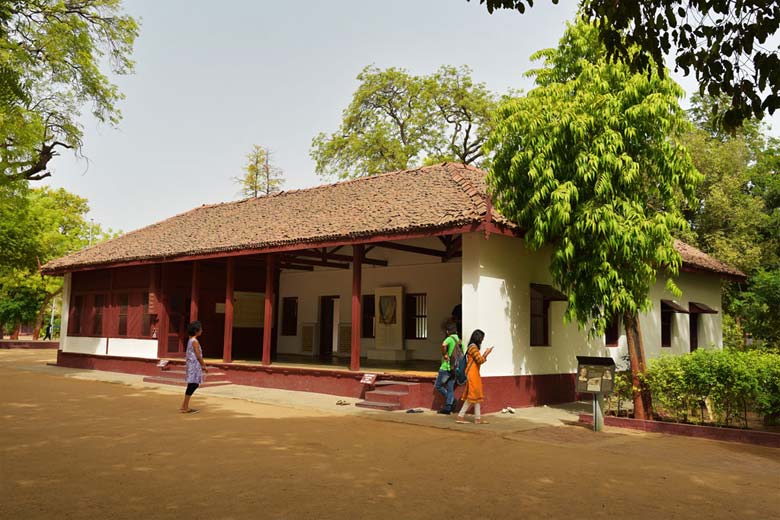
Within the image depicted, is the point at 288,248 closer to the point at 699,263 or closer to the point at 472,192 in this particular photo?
the point at 472,192

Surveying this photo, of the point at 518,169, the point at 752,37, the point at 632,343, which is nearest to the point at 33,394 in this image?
the point at 518,169

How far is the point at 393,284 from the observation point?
56.0 ft

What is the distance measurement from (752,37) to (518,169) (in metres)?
5.51

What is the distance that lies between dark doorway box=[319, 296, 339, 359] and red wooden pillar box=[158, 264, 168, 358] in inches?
175

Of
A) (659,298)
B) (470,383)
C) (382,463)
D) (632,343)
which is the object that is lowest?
(382,463)

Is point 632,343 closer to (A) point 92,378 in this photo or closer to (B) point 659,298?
(B) point 659,298

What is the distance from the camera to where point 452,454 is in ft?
25.2

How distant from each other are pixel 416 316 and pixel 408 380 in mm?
4894

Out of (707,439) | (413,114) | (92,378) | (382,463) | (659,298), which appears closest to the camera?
(382,463)

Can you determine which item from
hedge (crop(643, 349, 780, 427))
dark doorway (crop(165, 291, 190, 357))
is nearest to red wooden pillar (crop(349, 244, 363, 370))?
hedge (crop(643, 349, 780, 427))

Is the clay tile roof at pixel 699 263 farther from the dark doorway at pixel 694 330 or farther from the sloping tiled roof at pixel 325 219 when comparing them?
the dark doorway at pixel 694 330

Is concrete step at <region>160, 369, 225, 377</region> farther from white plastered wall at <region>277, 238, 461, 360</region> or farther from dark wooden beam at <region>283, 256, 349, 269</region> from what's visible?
white plastered wall at <region>277, 238, 461, 360</region>

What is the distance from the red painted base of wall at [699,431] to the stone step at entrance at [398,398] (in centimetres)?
293

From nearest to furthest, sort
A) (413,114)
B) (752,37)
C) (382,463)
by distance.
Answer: (752,37), (382,463), (413,114)
